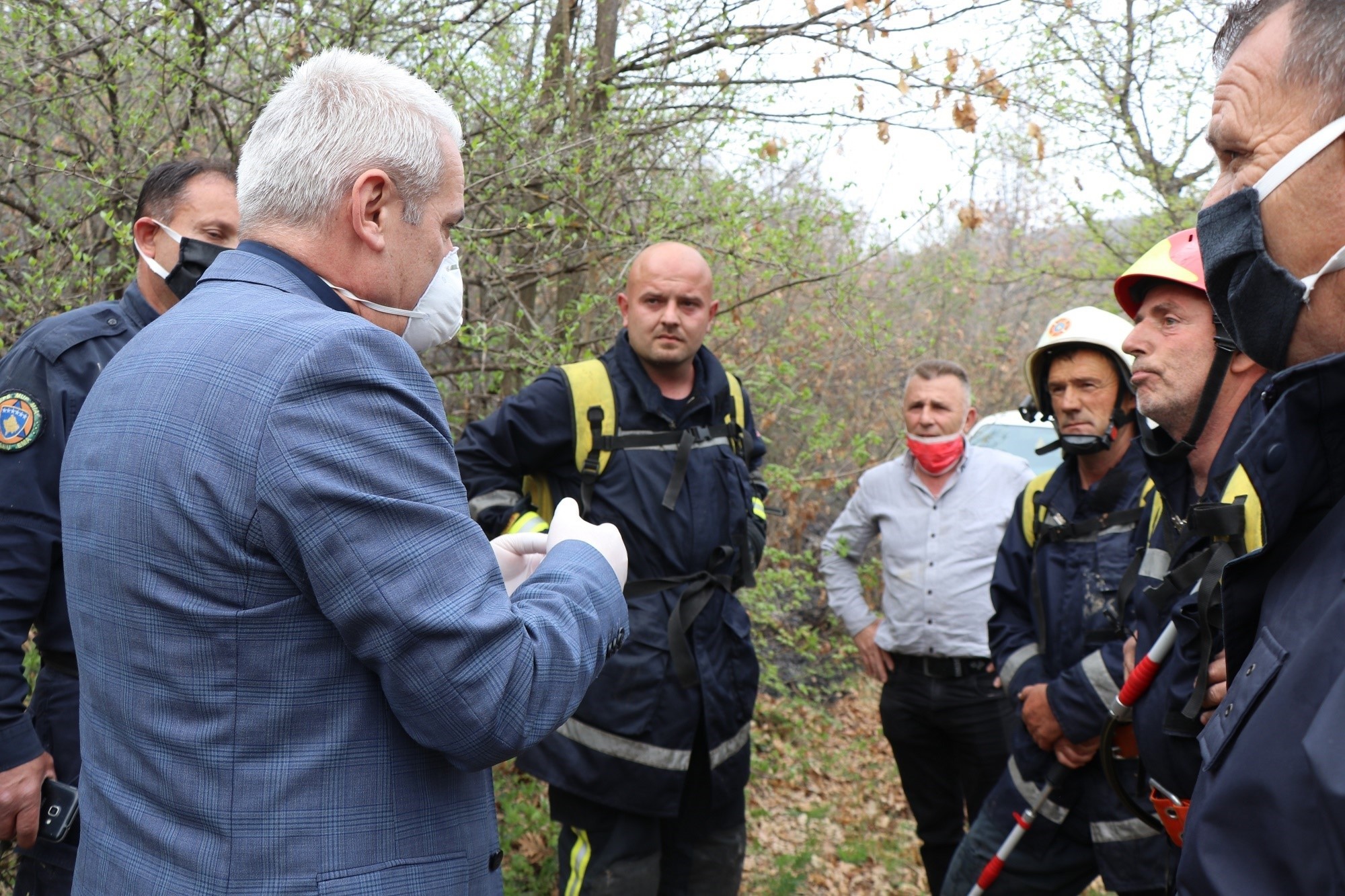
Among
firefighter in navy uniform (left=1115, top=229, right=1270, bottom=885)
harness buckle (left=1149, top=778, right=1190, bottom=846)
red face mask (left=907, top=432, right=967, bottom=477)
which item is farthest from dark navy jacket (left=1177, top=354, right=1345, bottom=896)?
red face mask (left=907, top=432, right=967, bottom=477)

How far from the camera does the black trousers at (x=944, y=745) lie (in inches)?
175

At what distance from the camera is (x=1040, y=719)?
3.31m

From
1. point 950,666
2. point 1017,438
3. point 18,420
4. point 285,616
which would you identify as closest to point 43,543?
point 18,420

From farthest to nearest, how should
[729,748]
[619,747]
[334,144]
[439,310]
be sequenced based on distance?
1. [729,748]
2. [619,747]
3. [439,310]
4. [334,144]

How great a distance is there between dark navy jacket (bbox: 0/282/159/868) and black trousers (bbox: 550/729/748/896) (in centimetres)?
160

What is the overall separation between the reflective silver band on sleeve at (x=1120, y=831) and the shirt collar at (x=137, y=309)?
3183 mm

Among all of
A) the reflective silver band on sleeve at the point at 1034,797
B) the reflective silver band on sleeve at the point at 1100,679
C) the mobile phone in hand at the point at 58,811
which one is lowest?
the reflective silver band on sleeve at the point at 1034,797

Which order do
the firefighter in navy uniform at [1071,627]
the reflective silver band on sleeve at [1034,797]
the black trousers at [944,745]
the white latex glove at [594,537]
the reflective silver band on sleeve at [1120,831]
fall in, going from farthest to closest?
the black trousers at [944,745]
the reflective silver band on sleeve at [1034,797]
the firefighter in navy uniform at [1071,627]
the reflective silver band on sleeve at [1120,831]
the white latex glove at [594,537]

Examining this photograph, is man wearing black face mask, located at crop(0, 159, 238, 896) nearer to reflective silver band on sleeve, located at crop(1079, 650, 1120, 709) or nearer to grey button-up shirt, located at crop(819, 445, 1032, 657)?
reflective silver band on sleeve, located at crop(1079, 650, 1120, 709)

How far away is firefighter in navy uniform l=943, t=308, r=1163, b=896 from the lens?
3139mm

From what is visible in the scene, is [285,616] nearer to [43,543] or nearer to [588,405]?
[43,543]

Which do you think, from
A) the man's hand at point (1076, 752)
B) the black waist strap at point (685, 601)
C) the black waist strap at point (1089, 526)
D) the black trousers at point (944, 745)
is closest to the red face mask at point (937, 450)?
the black trousers at point (944, 745)

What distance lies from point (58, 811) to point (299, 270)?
1.60 m

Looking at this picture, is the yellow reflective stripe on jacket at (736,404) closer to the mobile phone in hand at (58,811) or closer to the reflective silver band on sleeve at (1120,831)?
the reflective silver band on sleeve at (1120,831)
